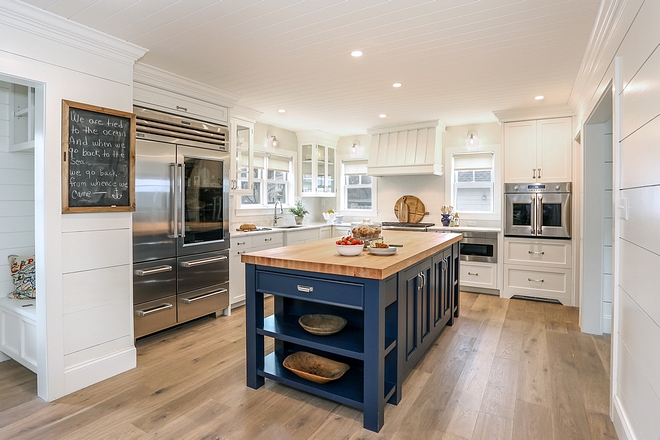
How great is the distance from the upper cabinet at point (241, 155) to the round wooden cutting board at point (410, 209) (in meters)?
2.62

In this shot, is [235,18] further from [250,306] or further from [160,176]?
[250,306]

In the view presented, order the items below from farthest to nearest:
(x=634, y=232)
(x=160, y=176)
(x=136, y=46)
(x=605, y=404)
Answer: (x=160, y=176), (x=136, y=46), (x=605, y=404), (x=634, y=232)

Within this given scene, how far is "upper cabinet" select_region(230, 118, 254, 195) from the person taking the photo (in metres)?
4.59

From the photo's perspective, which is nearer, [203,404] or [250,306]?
[203,404]

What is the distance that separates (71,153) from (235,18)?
1402 mm

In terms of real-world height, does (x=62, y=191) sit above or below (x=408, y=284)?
above

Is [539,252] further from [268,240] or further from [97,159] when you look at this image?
[97,159]

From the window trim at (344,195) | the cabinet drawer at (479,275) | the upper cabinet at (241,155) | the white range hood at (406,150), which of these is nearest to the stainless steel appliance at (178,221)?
the upper cabinet at (241,155)

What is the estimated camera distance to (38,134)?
243 centimetres

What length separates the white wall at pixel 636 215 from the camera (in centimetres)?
155

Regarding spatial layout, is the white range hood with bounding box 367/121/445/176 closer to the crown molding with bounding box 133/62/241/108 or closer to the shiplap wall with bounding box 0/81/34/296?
the crown molding with bounding box 133/62/241/108

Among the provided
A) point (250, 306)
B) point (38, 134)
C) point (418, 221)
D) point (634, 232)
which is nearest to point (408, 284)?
point (250, 306)

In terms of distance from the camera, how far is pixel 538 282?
15.9 feet

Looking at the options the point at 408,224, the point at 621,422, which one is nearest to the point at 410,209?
the point at 408,224
